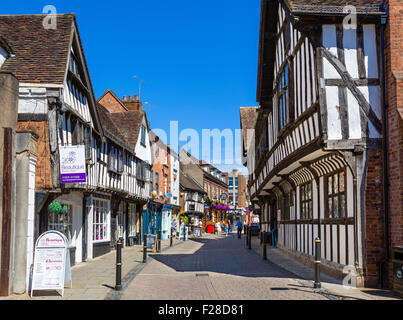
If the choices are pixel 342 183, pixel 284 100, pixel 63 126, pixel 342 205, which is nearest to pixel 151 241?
pixel 63 126

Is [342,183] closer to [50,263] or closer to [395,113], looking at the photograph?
[395,113]

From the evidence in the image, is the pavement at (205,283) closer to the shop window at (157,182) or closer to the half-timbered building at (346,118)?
the half-timbered building at (346,118)

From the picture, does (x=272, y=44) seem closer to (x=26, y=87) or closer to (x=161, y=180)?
(x=26, y=87)

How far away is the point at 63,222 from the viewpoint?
14711 millimetres

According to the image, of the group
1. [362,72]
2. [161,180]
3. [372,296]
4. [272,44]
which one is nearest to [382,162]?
[362,72]

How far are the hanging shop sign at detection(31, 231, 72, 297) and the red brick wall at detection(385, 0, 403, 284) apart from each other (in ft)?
22.0

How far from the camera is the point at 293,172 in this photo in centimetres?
1559

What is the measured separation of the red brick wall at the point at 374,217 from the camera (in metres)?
9.73

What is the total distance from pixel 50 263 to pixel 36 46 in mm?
6594

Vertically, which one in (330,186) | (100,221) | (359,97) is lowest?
(100,221)

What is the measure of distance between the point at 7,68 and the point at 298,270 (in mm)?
9782

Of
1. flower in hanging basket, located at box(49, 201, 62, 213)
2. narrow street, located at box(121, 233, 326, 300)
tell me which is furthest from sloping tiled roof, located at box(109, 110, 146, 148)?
flower in hanging basket, located at box(49, 201, 62, 213)
